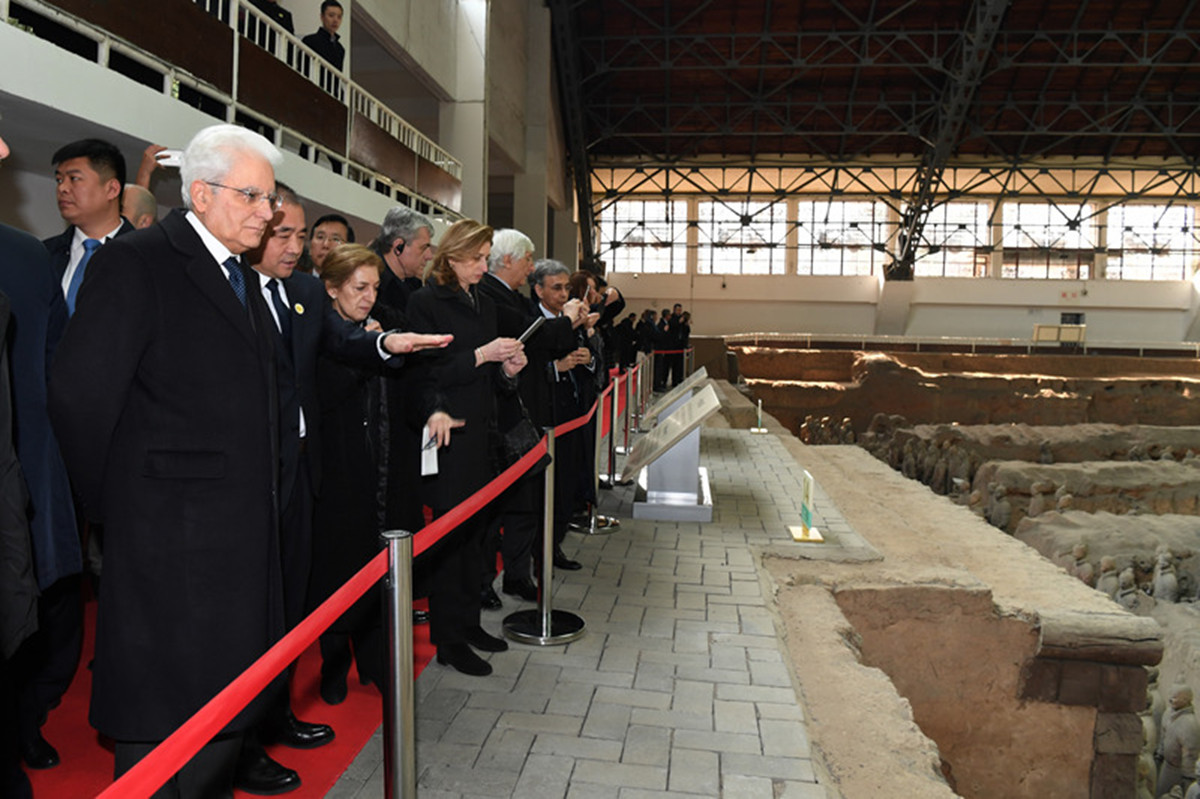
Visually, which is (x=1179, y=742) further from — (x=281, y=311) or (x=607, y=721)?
(x=281, y=311)

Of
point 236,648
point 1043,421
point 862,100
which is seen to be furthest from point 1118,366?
point 236,648

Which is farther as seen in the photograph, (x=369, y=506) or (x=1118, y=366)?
(x=1118, y=366)

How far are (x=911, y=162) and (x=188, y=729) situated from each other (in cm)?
3111

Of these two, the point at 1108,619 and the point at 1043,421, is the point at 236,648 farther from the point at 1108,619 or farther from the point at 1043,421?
the point at 1043,421

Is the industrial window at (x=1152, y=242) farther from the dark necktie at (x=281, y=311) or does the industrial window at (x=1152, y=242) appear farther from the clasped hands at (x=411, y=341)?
the dark necktie at (x=281, y=311)

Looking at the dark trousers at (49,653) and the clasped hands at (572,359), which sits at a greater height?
the clasped hands at (572,359)

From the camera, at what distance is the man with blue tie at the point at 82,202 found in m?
3.21

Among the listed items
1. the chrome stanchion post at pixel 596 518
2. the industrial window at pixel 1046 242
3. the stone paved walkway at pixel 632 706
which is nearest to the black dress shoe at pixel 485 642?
the stone paved walkway at pixel 632 706

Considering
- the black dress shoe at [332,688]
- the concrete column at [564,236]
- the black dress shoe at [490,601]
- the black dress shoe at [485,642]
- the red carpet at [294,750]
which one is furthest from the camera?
the concrete column at [564,236]

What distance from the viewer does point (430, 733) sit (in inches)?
132

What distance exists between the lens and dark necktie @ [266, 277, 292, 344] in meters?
2.60

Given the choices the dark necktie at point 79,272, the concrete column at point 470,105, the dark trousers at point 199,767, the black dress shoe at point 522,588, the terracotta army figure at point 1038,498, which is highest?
the concrete column at point 470,105

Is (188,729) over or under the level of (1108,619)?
over

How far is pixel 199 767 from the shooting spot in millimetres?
2232
